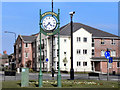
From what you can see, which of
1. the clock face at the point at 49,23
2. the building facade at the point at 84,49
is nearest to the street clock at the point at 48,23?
the clock face at the point at 49,23

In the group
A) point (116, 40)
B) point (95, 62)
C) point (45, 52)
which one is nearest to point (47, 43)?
point (45, 52)

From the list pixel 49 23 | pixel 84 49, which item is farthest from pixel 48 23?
pixel 84 49

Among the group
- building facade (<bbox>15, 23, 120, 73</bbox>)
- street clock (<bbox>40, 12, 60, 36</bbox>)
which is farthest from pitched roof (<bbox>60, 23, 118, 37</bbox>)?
street clock (<bbox>40, 12, 60, 36</bbox>)

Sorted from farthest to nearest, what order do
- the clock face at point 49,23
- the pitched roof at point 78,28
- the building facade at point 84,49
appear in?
1. the pitched roof at point 78,28
2. the building facade at point 84,49
3. the clock face at point 49,23

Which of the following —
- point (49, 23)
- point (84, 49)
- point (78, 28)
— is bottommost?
point (49, 23)

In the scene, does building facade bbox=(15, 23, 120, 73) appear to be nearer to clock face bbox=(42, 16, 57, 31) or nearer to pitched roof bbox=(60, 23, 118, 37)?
pitched roof bbox=(60, 23, 118, 37)

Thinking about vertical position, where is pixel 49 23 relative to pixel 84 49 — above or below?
below

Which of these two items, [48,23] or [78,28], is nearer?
[48,23]

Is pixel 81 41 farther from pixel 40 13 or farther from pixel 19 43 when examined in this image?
pixel 40 13

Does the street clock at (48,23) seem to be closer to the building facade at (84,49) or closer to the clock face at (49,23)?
the clock face at (49,23)

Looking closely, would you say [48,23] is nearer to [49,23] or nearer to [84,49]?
[49,23]

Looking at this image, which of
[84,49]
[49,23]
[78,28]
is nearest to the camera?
[49,23]

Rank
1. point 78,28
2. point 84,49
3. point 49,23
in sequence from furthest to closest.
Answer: point 78,28 < point 84,49 < point 49,23

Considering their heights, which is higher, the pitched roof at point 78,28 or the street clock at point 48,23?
the pitched roof at point 78,28
